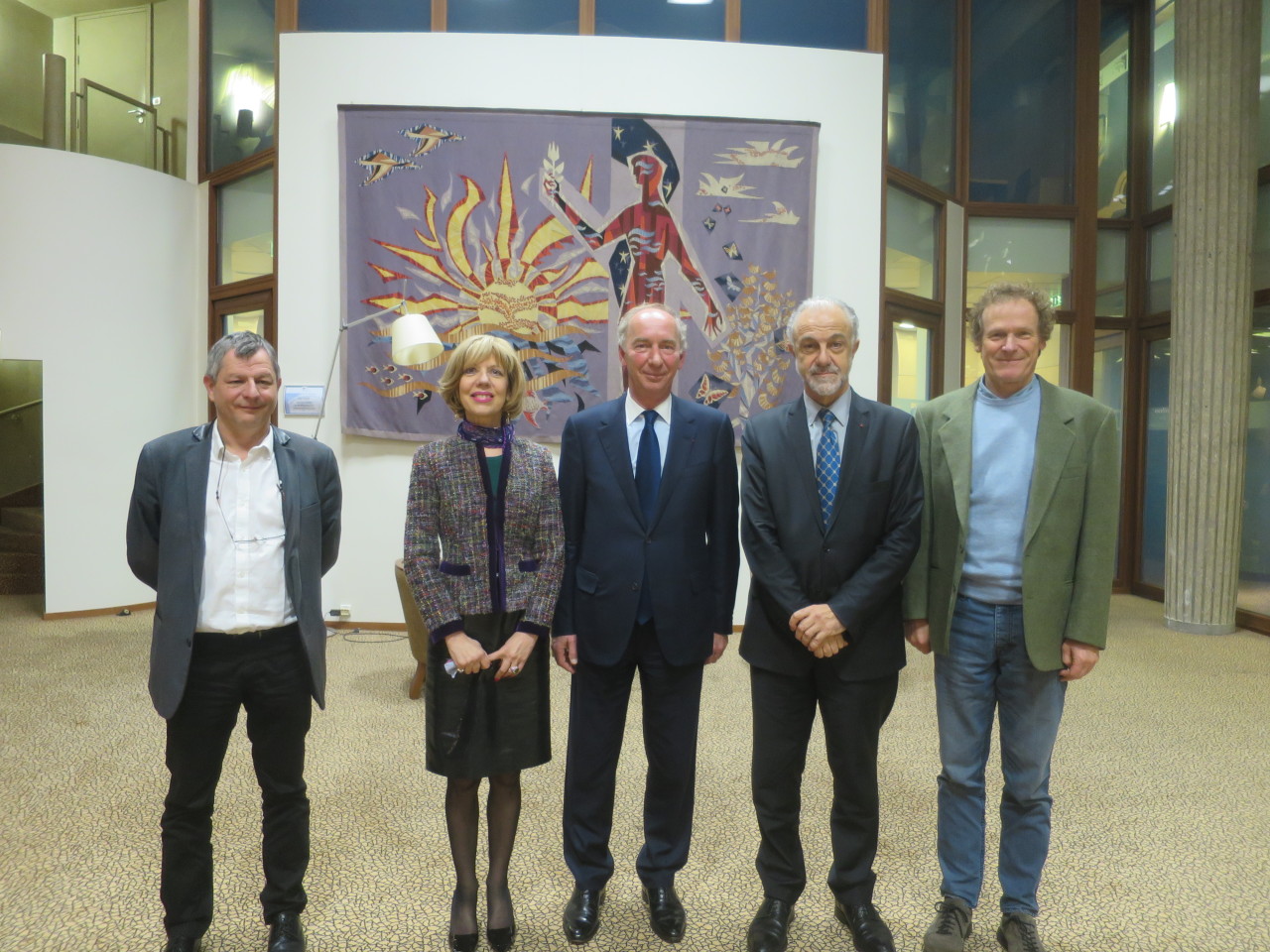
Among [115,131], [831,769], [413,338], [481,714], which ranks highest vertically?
[115,131]

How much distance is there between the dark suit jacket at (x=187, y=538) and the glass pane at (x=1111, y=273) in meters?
7.06

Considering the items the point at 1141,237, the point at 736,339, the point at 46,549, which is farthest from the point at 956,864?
the point at 1141,237

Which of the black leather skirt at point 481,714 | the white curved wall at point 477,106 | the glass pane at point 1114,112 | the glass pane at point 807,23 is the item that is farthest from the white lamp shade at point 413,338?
the glass pane at point 1114,112

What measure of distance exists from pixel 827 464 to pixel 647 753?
86 centimetres

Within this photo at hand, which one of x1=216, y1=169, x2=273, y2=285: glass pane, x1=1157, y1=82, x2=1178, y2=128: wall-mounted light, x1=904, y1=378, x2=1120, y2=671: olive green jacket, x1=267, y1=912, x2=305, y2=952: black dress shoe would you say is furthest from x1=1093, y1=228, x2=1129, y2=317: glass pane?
x1=267, y1=912, x2=305, y2=952: black dress shoe

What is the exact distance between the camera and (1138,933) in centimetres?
213

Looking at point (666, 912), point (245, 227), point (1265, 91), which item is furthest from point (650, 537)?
point (1265, 91)

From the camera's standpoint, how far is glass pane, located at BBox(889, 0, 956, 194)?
5781 millimetres

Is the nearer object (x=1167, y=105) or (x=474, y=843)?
(x=474, y=843)

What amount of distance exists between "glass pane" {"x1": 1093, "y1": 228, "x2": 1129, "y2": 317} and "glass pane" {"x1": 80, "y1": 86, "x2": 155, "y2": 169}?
26.2ft

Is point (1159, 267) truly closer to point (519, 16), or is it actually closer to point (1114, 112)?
point (1114, 112)

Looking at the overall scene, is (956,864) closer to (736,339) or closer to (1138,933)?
(1138,933)

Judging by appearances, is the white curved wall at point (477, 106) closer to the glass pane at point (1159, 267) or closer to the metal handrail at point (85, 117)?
the metal handrail at point (85, 117)

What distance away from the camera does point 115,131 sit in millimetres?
6980
